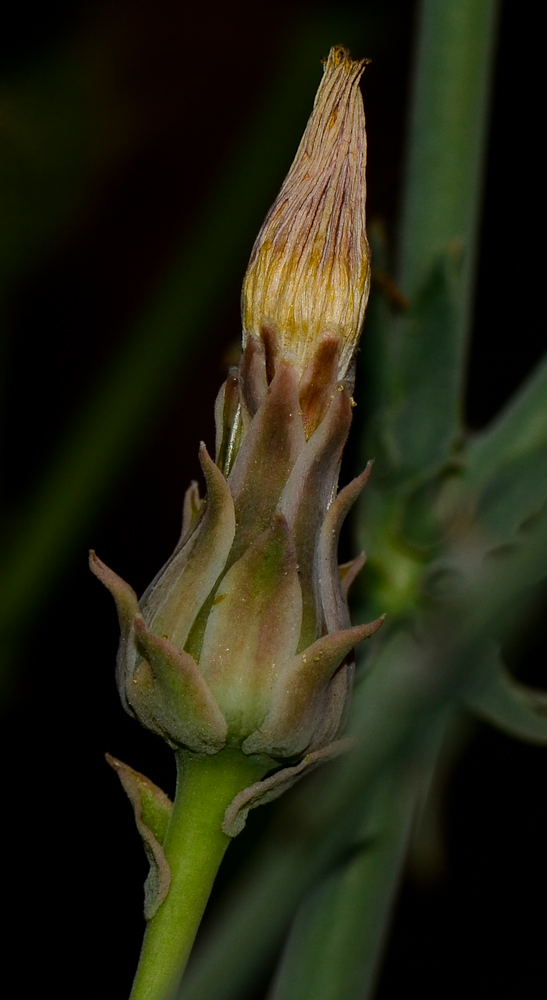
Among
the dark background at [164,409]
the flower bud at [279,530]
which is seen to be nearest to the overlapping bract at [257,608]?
the flower bud at [279,530]

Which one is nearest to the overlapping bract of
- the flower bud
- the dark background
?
the flower bud

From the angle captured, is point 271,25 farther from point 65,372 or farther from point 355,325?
point 355,325

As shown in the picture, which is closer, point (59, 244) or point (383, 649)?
point (383, 649)

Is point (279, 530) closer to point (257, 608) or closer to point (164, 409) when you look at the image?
point (257, 608)

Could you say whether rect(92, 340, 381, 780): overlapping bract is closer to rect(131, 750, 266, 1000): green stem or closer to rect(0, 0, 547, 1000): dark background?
rect(131, 750, 266, 1000): green stem

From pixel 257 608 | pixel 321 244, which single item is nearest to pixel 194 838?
pixel 257 608

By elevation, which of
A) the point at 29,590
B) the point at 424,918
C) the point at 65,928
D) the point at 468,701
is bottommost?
the point at 424,918

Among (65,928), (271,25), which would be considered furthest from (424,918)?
(271,25)
